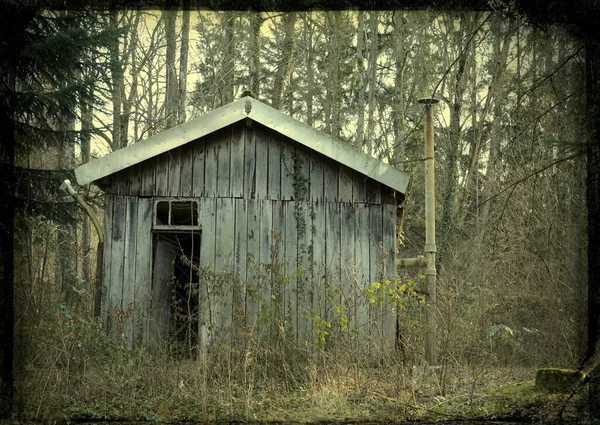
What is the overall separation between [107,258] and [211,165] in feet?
6.36

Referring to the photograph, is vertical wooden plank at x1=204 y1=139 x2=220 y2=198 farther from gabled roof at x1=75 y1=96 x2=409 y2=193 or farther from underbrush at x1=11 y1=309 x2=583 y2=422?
underbrush at x1=11 y1=309 x2=583 y2=422

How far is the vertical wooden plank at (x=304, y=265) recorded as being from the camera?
8531 mm

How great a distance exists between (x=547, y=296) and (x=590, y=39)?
795 centimetres

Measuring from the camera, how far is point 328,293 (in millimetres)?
8492

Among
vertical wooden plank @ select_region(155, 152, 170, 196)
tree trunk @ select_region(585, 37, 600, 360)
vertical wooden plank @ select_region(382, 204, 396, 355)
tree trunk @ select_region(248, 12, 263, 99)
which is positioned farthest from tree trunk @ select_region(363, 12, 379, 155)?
tree trunk @ select_region(585, 37, 600, 360)

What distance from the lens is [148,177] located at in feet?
28.7

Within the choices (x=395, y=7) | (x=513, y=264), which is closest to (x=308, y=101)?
(x=513, y=264)

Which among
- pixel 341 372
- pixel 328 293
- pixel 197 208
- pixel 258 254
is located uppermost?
pixel 197 208

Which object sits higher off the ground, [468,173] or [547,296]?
[468,173]

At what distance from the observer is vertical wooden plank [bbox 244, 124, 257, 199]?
28.7ft

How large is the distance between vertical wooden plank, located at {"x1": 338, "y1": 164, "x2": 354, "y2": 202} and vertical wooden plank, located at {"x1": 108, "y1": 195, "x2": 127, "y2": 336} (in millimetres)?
3063

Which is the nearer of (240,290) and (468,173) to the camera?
(240,290)

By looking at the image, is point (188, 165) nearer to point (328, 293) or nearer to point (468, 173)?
point (328, 293)

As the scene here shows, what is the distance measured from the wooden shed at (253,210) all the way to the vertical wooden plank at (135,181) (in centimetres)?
1
